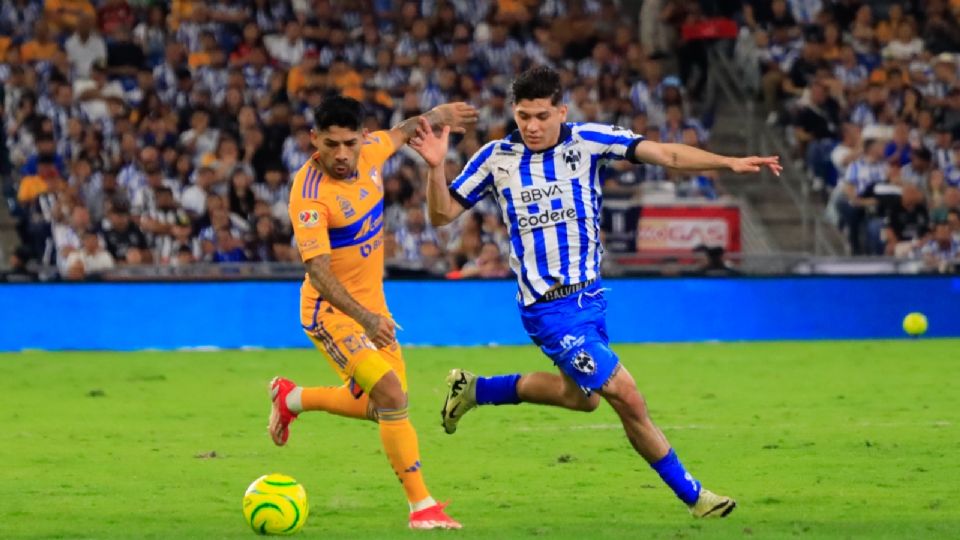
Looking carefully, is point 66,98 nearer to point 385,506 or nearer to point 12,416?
point 12,416

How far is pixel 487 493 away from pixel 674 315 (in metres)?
11.0

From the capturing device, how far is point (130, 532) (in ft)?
26.1

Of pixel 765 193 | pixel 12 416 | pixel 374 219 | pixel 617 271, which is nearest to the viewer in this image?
pixel 374 219

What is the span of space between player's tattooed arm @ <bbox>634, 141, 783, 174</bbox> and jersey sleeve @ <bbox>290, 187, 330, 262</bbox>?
5.17ft

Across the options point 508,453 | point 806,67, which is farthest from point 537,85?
point 806,67

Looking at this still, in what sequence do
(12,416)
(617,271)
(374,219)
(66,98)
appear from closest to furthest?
(374,219) < (12,416) < (617,271) < (66,98)

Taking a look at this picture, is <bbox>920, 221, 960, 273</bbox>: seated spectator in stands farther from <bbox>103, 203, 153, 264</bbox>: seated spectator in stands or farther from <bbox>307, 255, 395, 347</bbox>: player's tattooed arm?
<bbox>307, 255, 395, 347</bbox>: player's tattooed arm

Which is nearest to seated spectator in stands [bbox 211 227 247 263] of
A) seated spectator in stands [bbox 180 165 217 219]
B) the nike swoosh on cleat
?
seated spectator in stands [bbox 180 165 217 219]

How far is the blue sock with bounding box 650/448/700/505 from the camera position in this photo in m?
8.16

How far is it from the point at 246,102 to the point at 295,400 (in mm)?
13214

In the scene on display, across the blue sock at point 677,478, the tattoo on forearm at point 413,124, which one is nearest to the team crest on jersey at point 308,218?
the tattoo on forearm at point 413,124

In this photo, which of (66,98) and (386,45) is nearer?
(66,98)

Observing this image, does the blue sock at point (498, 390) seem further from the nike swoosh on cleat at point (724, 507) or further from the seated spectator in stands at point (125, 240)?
the seated spectator in stands at point (125, 240)

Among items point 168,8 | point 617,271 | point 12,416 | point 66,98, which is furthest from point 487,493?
point 168,8
